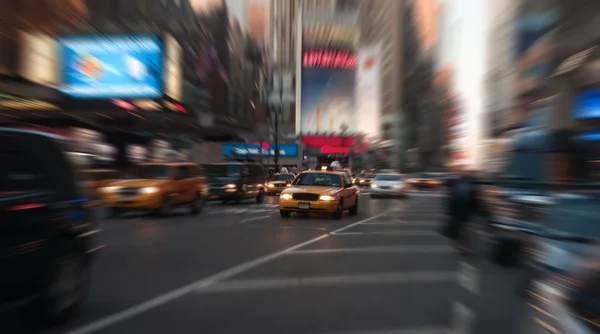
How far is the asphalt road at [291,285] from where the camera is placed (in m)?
5.62

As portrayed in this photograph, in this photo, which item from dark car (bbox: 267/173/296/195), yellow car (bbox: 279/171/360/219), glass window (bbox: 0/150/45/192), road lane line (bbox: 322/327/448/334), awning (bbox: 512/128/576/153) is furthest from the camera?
dark car (bbox: 267/173/296/195)

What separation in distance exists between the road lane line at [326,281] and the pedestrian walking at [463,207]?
5.07ft

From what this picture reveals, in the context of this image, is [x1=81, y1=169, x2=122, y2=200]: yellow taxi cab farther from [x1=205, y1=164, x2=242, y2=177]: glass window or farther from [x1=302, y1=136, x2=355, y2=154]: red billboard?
[x1=302, y1=136, x2=355, y2=154]: red billboard

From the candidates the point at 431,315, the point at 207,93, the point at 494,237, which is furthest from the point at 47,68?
the point at 431,315

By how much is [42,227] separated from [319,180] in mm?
13642

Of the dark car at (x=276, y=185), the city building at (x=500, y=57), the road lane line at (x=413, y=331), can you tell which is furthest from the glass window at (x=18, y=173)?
A: the city building at (x=500, y=57)

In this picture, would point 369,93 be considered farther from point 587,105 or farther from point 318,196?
point 587,105

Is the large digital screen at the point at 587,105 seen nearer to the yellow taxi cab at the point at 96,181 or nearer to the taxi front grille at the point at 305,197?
the taxi front grille at the point at 305,197

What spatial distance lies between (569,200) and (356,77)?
4865 inches

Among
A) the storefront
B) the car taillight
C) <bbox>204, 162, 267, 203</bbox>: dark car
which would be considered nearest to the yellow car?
<bbox>204, 162, 267, 203</bbox>: dark car

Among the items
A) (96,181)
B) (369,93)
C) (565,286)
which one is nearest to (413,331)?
(565,286)

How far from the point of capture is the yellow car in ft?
55.1

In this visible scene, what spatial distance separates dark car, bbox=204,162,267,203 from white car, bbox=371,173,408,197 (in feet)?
25.4

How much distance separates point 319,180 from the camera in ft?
60.5
